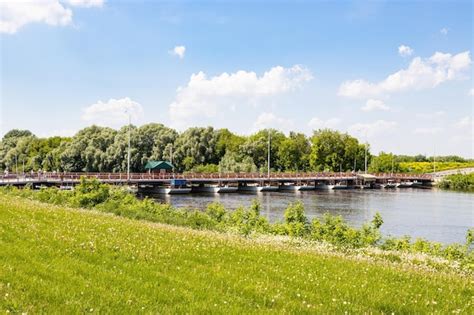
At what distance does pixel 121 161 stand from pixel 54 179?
41566mm

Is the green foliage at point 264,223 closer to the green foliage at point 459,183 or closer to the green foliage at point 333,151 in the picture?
the green foliage at point 459,183

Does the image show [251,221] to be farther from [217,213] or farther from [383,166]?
[383,166]

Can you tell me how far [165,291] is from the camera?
8.45 metres

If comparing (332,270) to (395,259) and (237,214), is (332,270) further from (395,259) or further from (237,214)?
(237,214)

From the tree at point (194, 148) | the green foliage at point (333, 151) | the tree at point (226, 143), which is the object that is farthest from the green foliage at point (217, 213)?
the green foliage at point (333, 151)

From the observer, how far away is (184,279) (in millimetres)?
9469

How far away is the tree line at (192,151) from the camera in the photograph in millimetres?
125125

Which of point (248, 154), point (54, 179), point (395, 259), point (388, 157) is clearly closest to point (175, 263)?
point (395, 259)

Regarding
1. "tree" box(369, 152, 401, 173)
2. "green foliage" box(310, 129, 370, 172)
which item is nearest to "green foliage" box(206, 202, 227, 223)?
"green foliage" box(310, 129, 370, 172)

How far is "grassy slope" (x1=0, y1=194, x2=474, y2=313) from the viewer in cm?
778

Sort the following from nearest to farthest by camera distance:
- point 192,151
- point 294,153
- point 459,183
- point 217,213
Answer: point 217,213
point 459,183
point 192,151
point 294,153

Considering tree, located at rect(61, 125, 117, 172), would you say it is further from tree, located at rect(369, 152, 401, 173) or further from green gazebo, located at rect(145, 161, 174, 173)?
tree, located at rect(369, 152, 401, 173)

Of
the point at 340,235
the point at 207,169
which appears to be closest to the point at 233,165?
the point at 207,169

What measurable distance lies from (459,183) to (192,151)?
74872mm
